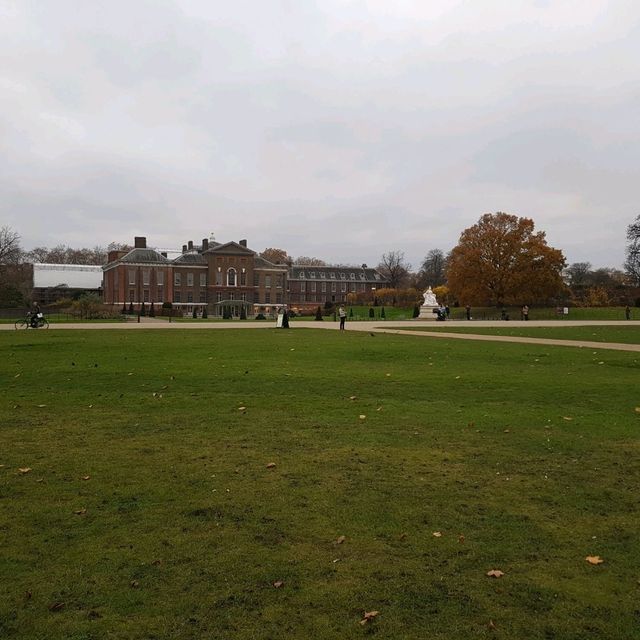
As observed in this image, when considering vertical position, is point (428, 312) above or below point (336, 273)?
below

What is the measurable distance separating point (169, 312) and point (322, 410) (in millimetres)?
67614

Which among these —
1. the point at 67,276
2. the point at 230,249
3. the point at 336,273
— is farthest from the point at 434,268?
the point at 67,276

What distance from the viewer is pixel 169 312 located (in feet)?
245

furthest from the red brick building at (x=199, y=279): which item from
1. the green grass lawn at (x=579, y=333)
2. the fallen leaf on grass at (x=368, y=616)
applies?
the fallen leaf on grass at (x=368, y=616)

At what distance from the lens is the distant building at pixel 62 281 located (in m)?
105

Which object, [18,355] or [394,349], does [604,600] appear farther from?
[18,355]

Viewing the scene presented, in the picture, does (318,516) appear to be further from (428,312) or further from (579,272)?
(579,272)

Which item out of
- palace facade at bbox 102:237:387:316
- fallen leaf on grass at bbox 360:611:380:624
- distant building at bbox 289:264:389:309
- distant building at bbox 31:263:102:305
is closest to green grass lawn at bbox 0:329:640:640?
fallen leaf on grass at bbox 360:611:380:624

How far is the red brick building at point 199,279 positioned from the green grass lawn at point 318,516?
85.6 m

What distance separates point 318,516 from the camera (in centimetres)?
507

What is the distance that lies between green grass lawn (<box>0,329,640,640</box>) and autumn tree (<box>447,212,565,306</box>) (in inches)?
2275

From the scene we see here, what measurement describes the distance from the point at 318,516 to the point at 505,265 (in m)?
66.3

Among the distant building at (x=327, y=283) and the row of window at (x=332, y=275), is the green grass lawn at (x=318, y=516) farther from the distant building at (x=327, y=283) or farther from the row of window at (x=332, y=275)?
the row of window at (x=332, y=275)

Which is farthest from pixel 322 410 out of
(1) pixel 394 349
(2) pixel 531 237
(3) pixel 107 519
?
(2) pixel 531 237
